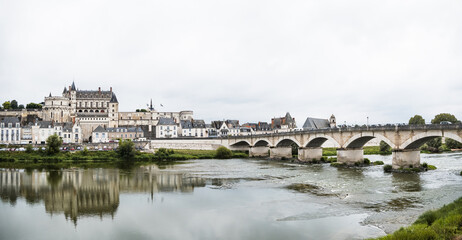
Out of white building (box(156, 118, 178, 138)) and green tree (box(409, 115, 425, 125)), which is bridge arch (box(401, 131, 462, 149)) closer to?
green tree (box(409, 115, 425, 125))

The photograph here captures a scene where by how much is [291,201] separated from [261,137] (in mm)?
40522

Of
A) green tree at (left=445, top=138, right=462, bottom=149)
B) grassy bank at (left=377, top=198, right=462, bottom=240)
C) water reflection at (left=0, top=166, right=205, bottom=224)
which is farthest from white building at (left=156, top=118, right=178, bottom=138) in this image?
grassy bank at (left=377, top=198, right=462, bottom=240)

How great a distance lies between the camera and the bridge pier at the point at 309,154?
163 ft

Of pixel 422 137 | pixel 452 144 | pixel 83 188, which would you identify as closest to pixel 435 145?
pixel 452 144

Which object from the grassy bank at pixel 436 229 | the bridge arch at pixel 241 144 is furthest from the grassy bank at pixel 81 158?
the grassy bank at pixel 436 229

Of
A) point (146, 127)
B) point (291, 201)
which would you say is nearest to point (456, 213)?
point (291, 201)

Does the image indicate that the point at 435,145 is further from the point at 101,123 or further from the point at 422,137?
the point at 101,123

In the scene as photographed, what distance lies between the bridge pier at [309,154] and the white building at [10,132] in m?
52.4

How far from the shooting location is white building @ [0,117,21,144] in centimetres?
6954

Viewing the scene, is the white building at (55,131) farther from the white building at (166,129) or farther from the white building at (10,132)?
the white building at (166,129)

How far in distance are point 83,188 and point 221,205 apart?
12.1 metres

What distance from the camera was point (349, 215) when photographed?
1798 cm

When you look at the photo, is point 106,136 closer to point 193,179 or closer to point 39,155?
point 39,155

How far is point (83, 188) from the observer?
2781 cm
